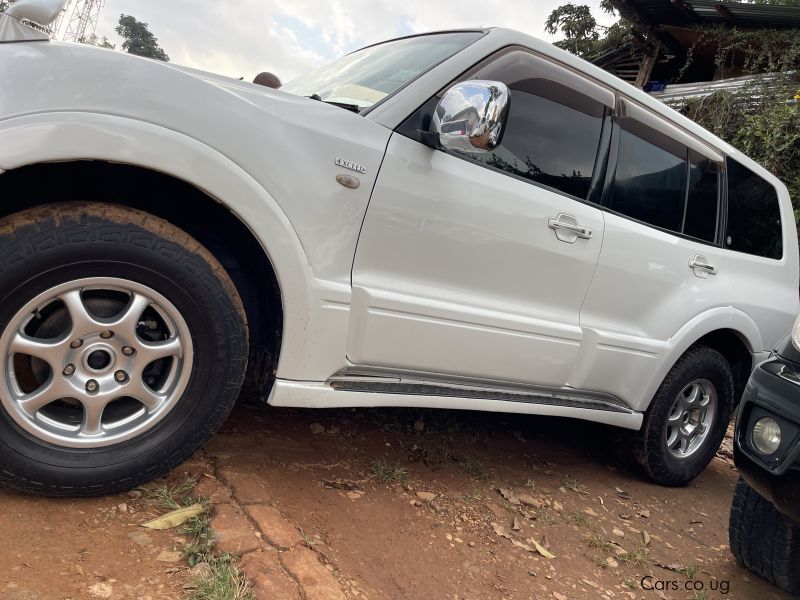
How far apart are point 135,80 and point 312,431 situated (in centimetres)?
176

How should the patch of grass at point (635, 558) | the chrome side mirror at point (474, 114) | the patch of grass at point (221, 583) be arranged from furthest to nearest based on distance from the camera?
the patch of grass at point (635, 558) < the chrome side mirror at point (474, 114) < the patch of grass at point (221, 583)

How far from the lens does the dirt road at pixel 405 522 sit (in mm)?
1639

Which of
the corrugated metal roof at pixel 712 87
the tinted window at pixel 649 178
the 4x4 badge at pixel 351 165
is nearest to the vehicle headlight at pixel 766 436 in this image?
the tinted window at pixel 649 178

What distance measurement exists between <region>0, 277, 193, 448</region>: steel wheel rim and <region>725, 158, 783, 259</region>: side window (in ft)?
10.2

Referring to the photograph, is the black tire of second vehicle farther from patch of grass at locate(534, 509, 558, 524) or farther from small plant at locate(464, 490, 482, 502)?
small plant at locate(464, 490, 482, 502)

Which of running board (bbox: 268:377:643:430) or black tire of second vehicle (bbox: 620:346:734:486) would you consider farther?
black tire of second vehicle (bbox: 620:346:734:486)

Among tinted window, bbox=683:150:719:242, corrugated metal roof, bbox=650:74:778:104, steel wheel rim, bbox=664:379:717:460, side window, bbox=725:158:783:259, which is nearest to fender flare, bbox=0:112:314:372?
tinted window, bbox=683:150:719:242

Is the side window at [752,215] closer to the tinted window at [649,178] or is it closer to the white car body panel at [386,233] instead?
the tinted window at [649,178]

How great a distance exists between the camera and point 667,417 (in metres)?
3.17

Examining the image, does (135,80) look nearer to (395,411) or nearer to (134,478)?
(134,478)

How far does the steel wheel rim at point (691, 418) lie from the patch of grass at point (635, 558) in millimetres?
936

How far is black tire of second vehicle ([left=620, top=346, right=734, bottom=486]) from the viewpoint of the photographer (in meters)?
3.15

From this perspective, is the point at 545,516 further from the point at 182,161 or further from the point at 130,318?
the point at 182,161

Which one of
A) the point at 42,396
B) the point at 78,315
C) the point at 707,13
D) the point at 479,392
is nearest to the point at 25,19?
the point at 78,315
